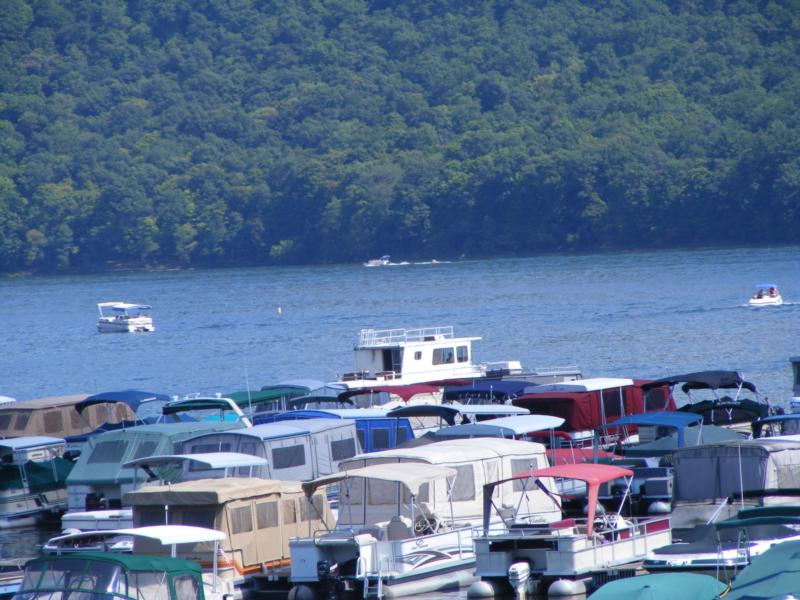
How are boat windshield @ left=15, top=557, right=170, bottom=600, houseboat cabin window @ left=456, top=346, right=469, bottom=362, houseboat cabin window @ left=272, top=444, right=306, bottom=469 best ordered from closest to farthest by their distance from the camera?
1. boat windshield @ left=15, top=557, right=170, bottom=600
2. houseboat cabin window @ left=272, top=444, right=306, bottom=469
3. houseboat cabin window @ left=456, top=346, right=469, bottom=362

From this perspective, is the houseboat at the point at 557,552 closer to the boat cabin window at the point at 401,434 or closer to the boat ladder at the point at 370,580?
the boat ladder at the point at 370,580

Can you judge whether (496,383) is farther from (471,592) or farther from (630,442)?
(471,592)

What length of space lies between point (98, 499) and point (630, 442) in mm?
13423

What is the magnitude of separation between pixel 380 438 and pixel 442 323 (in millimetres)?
70194

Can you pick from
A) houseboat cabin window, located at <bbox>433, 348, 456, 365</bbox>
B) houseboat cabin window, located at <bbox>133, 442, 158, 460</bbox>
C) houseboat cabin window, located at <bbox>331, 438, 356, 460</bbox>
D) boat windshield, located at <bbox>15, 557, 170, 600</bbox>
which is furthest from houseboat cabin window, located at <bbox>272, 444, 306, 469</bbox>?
houseboat cabin window, located at <bbox>433, 348, 456, 365</bbox>

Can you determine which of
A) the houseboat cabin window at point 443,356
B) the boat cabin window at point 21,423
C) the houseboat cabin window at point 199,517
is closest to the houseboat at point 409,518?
the houseboat cabin window at point 199,517

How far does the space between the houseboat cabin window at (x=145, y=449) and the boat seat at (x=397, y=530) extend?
1063 centimetres

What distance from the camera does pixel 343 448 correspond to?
36500mm

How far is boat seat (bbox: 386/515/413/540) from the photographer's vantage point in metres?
27.2

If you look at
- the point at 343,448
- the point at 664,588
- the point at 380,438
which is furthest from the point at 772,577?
the point at 380,438

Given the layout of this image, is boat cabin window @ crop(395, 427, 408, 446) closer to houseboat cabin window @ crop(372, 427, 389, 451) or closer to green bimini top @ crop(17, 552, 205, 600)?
houseboat cabin window @ crop(372, 427, 389, 451)

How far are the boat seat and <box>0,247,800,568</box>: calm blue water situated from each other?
10.5 meters

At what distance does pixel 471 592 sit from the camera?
1011 inches

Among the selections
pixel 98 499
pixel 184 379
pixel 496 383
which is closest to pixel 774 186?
pixel 184 379
